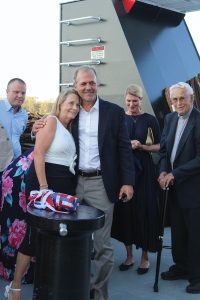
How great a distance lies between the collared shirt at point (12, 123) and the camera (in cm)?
424

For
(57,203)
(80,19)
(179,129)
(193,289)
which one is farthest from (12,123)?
(80,19)

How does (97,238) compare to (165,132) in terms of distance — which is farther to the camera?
(165,132)

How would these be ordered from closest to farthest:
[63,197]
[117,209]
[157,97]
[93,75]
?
[63,197] → [93,75] → [117,209] → [157,97]

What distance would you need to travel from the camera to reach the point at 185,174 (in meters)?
3.65

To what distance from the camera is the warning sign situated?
6.11m

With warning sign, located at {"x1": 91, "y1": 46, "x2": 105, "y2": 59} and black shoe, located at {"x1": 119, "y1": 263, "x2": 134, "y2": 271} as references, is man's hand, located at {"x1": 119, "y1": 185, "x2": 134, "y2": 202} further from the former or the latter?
warning sign, located at {"x1": 91, "y1": 46, "x2": 105, "y2": 59}

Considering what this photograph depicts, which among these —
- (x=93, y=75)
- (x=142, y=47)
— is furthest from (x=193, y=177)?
(x=142, y=47)

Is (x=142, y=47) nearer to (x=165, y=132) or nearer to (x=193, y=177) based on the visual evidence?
(x=165, y=132)

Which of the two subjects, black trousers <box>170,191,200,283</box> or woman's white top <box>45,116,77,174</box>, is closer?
woman's white top <box>45,116,77,174</box>

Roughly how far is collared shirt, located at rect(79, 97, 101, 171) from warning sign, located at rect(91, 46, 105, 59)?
3.01 meters

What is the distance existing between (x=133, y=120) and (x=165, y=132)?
13.7 inches

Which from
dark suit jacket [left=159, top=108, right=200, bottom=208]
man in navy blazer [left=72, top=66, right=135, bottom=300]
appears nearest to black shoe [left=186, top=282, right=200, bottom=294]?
dark suit jacket [left=159, top=108, right=200, bottom=208]

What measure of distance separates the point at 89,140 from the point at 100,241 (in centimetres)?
71

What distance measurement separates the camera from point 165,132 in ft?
13.2
